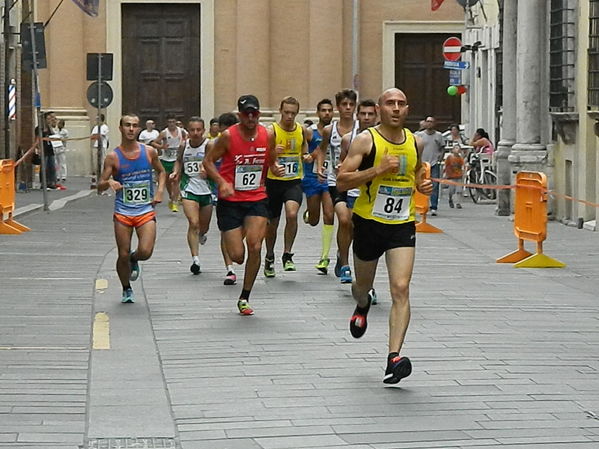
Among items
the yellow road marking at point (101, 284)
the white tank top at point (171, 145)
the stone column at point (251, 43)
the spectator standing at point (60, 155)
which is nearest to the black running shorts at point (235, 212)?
the yellow road marking at point (101, 284)

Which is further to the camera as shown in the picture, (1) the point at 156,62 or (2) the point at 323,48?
(1) the point at 156,62

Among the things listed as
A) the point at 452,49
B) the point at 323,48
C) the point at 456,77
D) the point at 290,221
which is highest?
the point at 323,48

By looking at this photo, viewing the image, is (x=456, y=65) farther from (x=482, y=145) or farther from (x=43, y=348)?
(x=43, y=348)

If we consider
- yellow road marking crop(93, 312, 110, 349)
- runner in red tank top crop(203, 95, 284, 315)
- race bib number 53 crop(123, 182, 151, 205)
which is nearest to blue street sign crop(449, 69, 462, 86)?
race bib number 53 crop(123, 182, 151, 205)

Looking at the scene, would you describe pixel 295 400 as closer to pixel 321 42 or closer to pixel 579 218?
pixel 579 218

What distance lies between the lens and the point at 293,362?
10.8 metres

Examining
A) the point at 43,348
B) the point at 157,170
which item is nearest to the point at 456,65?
the point at 157,170

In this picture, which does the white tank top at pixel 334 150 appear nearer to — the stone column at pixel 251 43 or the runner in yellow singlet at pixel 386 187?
the runner in yellow singlet at pixel 386 187

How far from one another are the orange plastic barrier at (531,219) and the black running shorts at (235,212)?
5.06 metres

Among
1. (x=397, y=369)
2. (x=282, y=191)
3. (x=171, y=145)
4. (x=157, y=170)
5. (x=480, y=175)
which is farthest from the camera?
(x=480, y=175)

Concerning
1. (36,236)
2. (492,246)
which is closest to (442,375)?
(492,246)

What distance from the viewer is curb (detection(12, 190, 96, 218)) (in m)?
27.3

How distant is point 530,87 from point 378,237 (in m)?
16.5

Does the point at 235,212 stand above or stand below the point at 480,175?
above
